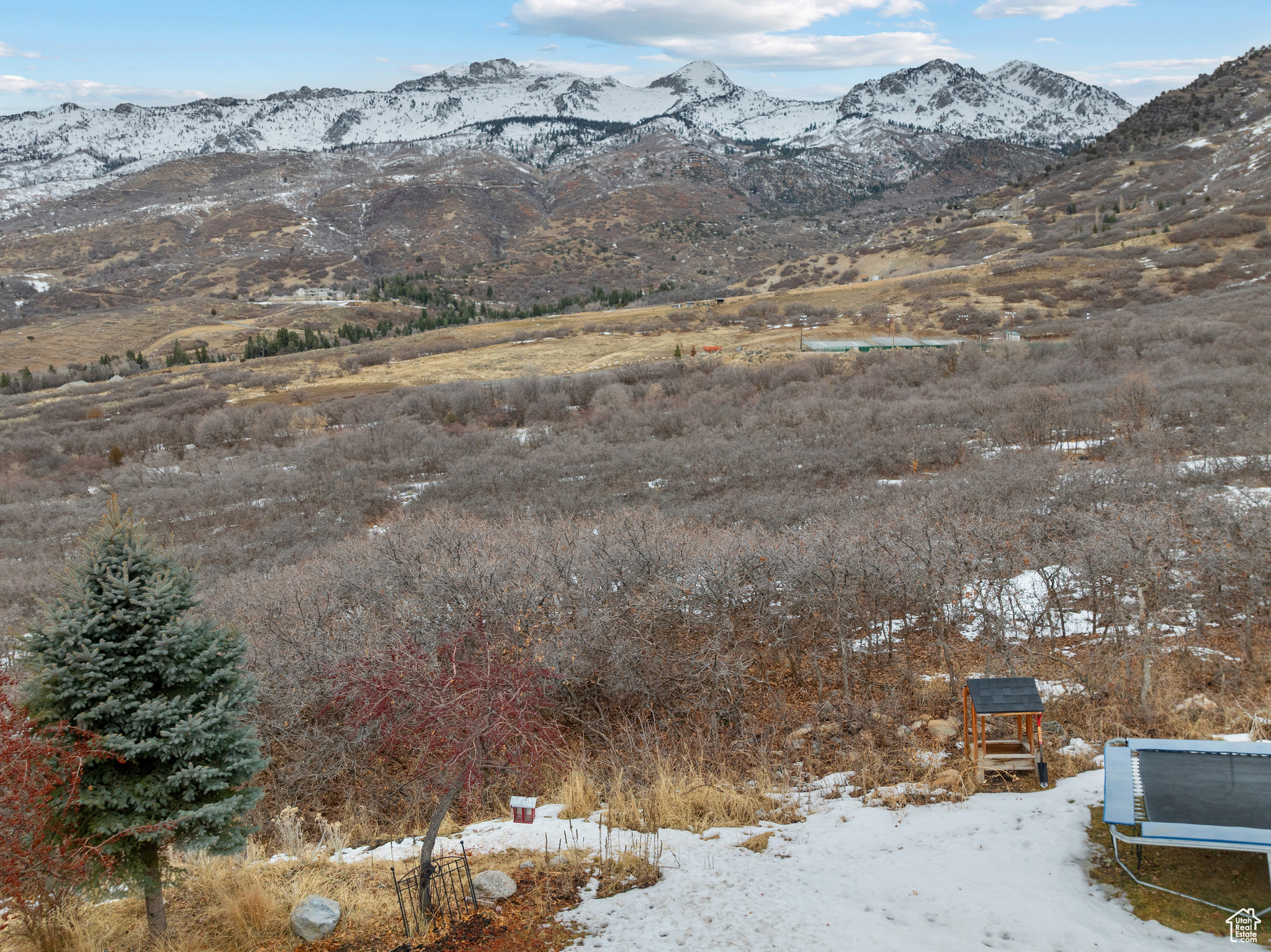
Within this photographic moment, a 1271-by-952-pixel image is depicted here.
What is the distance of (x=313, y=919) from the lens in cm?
520

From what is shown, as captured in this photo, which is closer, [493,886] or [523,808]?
[523,808]

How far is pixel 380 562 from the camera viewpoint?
45.4 ft

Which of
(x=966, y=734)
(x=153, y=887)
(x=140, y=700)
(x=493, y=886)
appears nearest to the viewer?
(x=140, y=700)

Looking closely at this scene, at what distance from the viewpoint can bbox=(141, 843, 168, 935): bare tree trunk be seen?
487cm

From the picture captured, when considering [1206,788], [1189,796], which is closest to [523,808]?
[1189,796]

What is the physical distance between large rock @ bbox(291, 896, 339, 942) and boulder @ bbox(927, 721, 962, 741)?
6273 millimetres

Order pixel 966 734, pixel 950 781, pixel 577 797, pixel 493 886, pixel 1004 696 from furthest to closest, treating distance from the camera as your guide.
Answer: pixel 966 734, pixel 577 797, pixel 950 781, pixel 1004 696, pixel 493 886

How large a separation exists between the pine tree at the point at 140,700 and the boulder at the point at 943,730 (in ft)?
22.5

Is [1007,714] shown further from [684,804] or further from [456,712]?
[456,712]

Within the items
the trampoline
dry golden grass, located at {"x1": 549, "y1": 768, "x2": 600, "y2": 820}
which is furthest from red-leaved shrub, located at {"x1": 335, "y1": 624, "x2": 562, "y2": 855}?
the trampoline

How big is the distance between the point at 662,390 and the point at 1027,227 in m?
60.9

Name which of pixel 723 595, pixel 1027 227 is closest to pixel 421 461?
pixel 723 595

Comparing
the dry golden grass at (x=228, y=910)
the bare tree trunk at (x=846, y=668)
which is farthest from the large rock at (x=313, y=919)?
the bare tree trunk at (x=846, y=668)

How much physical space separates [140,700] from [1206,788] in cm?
730
